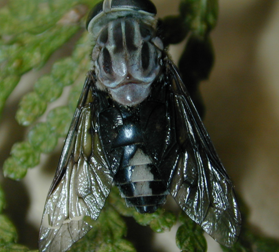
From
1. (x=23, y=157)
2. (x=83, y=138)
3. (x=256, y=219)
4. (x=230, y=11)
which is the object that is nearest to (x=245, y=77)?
(x=230, y=11)

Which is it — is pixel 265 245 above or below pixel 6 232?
below

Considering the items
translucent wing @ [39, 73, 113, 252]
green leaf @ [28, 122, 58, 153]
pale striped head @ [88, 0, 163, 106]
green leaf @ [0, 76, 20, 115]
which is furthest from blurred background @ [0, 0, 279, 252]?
pale striped head @ [88, 0, 163, 106]

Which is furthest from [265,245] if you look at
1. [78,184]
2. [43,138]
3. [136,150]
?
[43,138]

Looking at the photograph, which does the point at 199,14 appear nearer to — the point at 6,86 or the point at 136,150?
the point at 136,150

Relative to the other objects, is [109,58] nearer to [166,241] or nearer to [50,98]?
[50,98]

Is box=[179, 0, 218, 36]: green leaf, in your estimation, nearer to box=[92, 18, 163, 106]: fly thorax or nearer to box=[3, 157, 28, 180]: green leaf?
box=[92, 18, 163, 106]: fly thorax

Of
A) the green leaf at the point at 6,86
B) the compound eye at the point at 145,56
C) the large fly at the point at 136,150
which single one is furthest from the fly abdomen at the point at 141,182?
the green leaf at the point at 6,86
